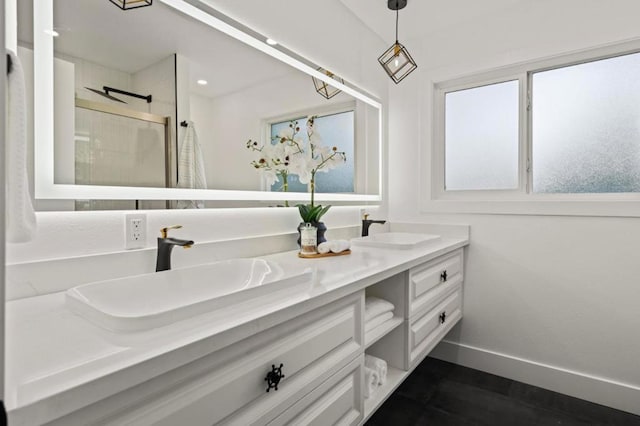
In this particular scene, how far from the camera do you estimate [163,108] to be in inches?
49.8

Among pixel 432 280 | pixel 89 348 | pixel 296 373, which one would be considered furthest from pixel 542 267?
pixel 89 348

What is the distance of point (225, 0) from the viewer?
1426 millimetres

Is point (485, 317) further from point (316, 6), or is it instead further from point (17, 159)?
point (17, 159)

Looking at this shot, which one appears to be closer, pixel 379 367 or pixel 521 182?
pixel 379 367

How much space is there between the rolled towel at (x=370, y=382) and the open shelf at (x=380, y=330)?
A: 0.44 feet

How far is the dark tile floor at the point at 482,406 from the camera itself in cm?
177

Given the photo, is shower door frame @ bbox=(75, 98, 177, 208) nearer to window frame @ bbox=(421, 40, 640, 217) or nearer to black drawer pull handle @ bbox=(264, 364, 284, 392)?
black drawer pull handle @ bbox=(264, 364, 284, 392)

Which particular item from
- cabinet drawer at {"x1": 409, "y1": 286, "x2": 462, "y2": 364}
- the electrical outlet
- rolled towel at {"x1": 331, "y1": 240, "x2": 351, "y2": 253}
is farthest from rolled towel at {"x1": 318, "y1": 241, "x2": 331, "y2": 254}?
the electrical outlet

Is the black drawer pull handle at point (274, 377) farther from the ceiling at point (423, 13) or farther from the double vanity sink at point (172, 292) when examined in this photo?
the ceiling at point (423, 13)

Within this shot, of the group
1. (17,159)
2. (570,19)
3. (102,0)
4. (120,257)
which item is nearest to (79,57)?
(102,0)

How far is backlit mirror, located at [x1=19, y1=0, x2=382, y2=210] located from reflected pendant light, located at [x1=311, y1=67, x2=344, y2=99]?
1 centimetres

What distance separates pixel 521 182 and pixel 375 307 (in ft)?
4.63

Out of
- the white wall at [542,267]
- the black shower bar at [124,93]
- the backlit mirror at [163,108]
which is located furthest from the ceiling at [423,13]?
the black shower bar at [124,93]

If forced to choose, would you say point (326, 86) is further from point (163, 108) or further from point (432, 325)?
point (432, 325)
